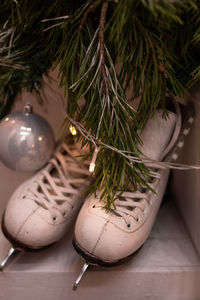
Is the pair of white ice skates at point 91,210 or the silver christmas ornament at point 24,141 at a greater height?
the silver christmas ornament at point 24,141

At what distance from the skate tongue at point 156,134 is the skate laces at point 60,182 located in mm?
97

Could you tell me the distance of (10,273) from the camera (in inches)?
15.0

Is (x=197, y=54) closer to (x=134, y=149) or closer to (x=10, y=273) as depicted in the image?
(x=134, y=149)

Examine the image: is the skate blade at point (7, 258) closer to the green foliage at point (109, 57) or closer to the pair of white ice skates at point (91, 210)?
the pair of white ice skates at point (91, 210)

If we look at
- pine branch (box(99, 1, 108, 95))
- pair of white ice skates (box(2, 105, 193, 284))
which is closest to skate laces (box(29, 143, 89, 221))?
pair of white ice skates (box(2, 105, 193, 284))

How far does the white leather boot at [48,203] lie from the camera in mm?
372

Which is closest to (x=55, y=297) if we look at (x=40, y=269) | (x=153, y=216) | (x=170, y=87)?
(x=40, y=269)

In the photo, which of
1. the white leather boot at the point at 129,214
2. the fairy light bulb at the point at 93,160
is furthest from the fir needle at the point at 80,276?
the fairy light bulb at the point at 93,160

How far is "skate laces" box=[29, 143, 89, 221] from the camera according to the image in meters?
0.41

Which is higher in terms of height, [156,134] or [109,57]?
[109,57]

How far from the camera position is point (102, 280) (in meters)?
0.38

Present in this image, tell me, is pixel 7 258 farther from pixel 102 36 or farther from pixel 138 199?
pixel 102 36

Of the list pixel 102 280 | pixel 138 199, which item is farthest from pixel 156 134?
pixel 102 280

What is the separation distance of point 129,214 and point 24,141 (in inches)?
5.9
